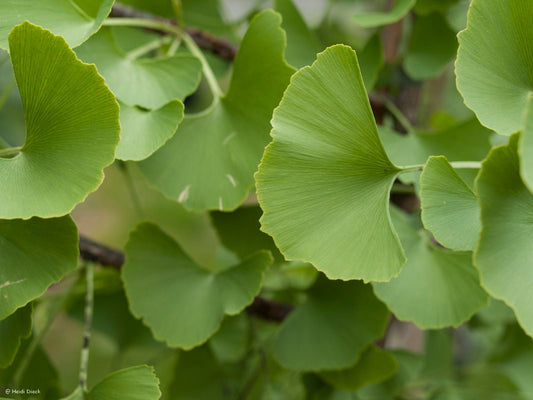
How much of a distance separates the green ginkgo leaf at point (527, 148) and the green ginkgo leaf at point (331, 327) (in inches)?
8.5

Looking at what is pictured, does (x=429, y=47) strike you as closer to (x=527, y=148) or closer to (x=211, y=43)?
(x=211, y=43)

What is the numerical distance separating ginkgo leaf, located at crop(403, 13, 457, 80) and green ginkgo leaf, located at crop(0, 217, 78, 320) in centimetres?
33

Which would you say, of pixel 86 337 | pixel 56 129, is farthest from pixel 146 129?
pixel 86 337

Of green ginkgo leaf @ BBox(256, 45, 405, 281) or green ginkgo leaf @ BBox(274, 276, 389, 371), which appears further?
green ginkgo leaf @ BBox(274, 276, 389, 371)

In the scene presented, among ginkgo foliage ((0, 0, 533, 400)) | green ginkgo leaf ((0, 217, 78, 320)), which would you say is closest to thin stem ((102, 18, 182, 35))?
ginkgo foliage ((0, 0, 533, 400))

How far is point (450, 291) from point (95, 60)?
25cm

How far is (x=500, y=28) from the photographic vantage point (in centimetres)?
26

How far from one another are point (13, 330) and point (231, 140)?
17 cm

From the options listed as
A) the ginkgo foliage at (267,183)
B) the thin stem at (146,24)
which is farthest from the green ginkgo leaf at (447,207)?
the thin stem at (146,24)

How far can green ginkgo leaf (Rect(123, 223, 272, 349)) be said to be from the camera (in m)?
0.36

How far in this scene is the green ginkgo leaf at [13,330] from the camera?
328 millimetres

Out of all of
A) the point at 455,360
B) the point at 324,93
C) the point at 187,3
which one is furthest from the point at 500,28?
the point at 455,360

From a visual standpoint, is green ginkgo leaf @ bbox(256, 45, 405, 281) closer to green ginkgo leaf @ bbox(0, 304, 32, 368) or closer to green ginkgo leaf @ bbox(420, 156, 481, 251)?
green ginkgo leaf @ bbox(420, 156, 481, 251)

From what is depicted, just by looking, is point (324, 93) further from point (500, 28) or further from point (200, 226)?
point (200, 226)
